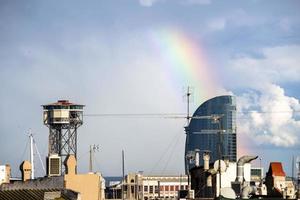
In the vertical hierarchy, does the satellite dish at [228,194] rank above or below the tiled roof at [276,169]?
below

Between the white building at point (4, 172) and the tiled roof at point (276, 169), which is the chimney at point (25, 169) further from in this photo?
the tiled roof at point (276, 169)

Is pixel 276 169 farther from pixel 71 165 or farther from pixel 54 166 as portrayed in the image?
pixel 71 165

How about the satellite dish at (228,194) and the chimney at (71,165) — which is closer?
the satellite dish at (228,194)

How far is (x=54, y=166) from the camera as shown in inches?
3007

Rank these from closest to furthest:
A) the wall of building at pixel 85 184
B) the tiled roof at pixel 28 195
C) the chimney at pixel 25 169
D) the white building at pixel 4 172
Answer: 1. the tiled roof at pixel 28 195
2. the wall of building at pixel 85 184
3. the chimney at pixel 25 169
4. the white building at pixel 4 172

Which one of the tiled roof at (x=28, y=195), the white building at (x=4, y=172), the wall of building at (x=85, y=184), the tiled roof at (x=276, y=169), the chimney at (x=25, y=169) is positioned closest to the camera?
the tiled roof at (x=28, y=195)

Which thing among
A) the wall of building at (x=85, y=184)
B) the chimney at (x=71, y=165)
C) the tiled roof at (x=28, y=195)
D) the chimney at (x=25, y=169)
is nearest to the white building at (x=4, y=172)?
the chimney at (x=25, y=169)

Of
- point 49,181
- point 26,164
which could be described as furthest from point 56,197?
point 26,164

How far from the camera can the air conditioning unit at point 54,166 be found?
250 feet

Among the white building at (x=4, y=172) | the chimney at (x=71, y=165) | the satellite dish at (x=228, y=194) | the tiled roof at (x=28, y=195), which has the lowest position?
the satellite dish at (x=228, y=194)

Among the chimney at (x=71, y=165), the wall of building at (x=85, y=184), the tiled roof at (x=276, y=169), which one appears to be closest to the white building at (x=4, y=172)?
the chimney at (x=71, y=165)

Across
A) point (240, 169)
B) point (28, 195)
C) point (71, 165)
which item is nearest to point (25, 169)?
point (71, 165)

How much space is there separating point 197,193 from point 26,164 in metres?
27.4

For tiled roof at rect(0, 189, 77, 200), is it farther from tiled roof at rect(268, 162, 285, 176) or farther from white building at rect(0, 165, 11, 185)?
tiled roof at rect(268, 162, 285, 176)
